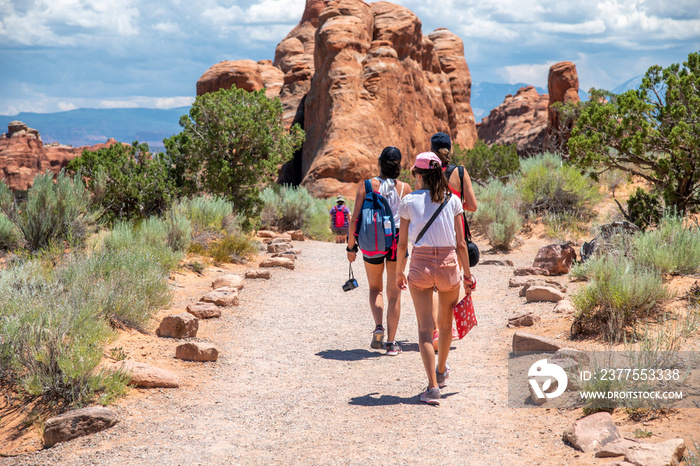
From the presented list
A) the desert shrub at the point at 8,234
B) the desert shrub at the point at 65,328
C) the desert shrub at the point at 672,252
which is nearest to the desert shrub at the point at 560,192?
the desert shrub at the point at 672,252

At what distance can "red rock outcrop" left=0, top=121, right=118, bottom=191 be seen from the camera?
73812 mm

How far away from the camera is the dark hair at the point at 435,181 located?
4.19 metres

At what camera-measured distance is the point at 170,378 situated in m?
4.97

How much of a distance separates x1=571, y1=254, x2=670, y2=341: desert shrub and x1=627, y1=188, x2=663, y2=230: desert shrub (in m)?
5.44

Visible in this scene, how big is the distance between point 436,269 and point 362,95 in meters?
27.3

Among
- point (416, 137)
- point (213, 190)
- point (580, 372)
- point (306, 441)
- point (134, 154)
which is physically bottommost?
point (306, 441)

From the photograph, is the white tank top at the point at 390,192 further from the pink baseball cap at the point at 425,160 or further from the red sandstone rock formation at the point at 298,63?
the red sandstone rock formation at the point at 298,63

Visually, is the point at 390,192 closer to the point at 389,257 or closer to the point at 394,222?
the point at 394,222

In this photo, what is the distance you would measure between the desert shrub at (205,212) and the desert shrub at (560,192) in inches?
343

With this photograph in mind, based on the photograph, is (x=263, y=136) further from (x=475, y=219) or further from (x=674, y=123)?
(x=674, y=123)

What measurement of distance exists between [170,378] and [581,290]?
13.7 feet

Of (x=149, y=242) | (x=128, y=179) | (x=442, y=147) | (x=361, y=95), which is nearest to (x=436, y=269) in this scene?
(x=442, y=147)

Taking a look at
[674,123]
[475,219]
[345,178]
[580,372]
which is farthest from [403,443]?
[345,178]

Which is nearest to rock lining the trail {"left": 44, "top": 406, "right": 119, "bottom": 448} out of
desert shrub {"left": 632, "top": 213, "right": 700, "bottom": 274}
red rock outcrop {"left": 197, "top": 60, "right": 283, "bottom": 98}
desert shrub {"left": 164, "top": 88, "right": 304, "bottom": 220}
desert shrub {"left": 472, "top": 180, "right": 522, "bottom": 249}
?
desert shrub {"left": 632, "top": 213, "right": 700, "bottom": 274}
